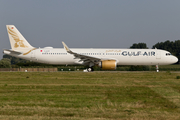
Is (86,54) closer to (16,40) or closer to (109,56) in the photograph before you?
(109,56)

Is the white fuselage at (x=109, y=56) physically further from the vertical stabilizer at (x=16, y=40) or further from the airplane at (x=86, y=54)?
the vertical stabilizer at (x=16, y=40)

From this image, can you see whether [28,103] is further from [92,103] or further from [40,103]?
[92,103]

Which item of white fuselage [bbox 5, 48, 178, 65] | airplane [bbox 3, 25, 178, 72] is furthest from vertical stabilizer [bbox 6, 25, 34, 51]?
white fuselage [bbox 5, 48, 178, 65]

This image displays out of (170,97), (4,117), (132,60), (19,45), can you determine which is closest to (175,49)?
(132,60)

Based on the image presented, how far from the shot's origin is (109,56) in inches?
1190

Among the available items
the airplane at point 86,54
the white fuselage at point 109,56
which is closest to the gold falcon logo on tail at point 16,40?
the airplane at point 86,54

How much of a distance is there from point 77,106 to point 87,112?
39.0 inches

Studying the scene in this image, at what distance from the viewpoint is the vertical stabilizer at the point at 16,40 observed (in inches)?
1227

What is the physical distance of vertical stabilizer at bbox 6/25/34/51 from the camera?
3117 cm

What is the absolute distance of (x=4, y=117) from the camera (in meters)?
6.64

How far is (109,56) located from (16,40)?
13239mm

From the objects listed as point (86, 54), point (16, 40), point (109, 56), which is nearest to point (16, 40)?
point (16, 40)

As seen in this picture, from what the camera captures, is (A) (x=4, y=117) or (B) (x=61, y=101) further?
(B) (x=61, y=101)

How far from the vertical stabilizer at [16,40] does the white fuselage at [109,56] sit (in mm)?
1210
